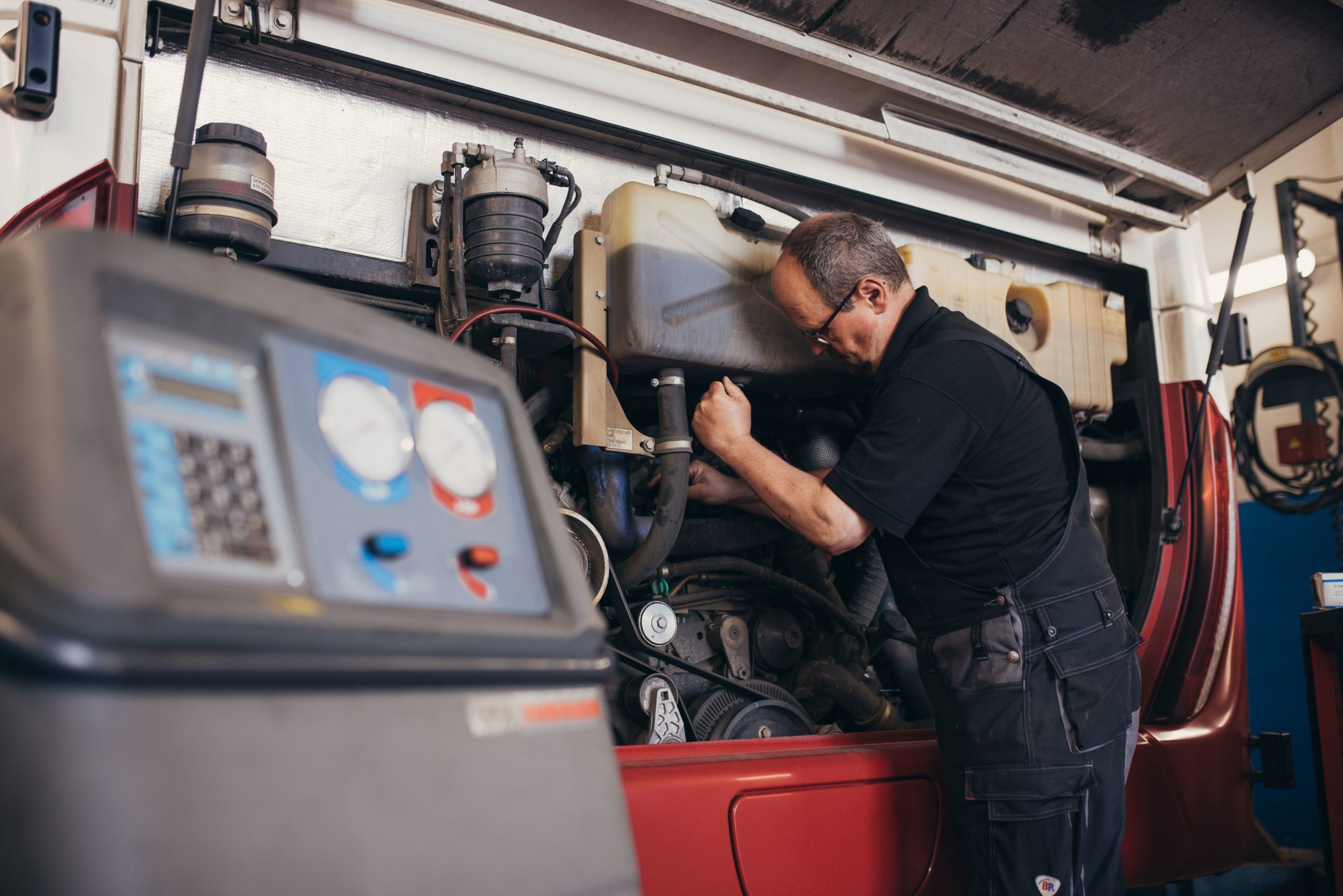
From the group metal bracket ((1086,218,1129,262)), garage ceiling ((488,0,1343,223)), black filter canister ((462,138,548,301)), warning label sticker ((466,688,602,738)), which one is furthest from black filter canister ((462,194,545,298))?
metal bracket ((1086,218,1129,262))

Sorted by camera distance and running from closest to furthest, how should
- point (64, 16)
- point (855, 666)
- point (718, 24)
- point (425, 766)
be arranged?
1. point (425, 766)
2. point (64, 16)
3. point (718, 24)
4. point (855, 666)

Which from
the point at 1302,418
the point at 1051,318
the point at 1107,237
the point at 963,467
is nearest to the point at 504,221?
the point at 963,467

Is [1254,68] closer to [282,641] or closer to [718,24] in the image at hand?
[718,24]

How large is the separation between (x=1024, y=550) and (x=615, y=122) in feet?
3.55

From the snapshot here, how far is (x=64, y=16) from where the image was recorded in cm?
128

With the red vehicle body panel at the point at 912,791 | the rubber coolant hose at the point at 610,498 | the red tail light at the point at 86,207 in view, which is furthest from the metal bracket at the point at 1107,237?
the red tail light at the point at 86,207

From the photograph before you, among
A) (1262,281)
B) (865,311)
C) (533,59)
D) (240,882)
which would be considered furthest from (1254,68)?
(1262,281)

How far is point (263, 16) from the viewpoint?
5.00 ft

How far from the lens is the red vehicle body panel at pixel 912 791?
53.6 inches

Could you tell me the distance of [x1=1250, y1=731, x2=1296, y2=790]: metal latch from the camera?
2.08 meters

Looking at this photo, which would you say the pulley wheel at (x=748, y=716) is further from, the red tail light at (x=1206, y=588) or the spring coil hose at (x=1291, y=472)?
the spring coil hose at (x=1291, y=472)

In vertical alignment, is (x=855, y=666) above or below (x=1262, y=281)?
below

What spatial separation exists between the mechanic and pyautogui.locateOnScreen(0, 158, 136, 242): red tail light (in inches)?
39.7

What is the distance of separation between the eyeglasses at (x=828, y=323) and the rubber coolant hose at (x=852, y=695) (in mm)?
678
